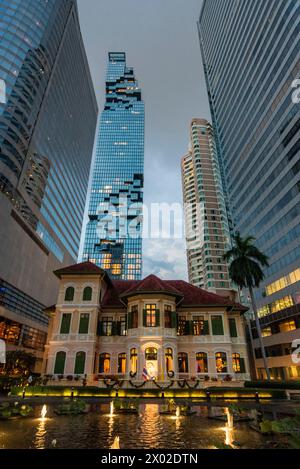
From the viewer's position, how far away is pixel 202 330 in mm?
31188

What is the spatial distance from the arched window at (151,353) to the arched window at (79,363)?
275 inches

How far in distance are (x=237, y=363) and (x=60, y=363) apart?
2011 cm

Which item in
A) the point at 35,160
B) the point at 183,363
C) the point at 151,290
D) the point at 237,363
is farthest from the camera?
the point at 35,160

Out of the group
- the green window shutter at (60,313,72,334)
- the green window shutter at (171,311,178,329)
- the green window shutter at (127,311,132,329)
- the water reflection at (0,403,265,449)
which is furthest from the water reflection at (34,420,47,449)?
the green window shutter at (171,311,178,329)

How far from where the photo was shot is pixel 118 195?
6004 inches

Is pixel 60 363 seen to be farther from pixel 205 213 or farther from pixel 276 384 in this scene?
pixel 205 213

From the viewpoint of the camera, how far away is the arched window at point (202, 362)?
2953cm

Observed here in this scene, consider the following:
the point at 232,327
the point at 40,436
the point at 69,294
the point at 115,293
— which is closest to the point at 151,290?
the point at 115,293

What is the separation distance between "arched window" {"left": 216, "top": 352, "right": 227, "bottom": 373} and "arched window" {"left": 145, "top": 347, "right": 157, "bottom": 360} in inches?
306

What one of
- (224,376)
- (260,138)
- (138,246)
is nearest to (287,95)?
(260,138)

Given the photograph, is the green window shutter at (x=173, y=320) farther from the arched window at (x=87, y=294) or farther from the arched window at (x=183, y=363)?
the arched window at (x=87, y=294)

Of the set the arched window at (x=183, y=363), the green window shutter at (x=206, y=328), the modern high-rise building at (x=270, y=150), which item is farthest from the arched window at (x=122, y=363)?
the modern high-rise building at (x=270, y=150)

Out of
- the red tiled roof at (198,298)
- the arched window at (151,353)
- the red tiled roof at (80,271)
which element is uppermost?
the red tiled roof at (80,271)

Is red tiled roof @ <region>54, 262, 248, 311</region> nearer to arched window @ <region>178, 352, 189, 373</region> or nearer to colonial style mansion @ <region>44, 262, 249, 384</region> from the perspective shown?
colonial style mansion @ <region>44, 262, 249, 384</region>
